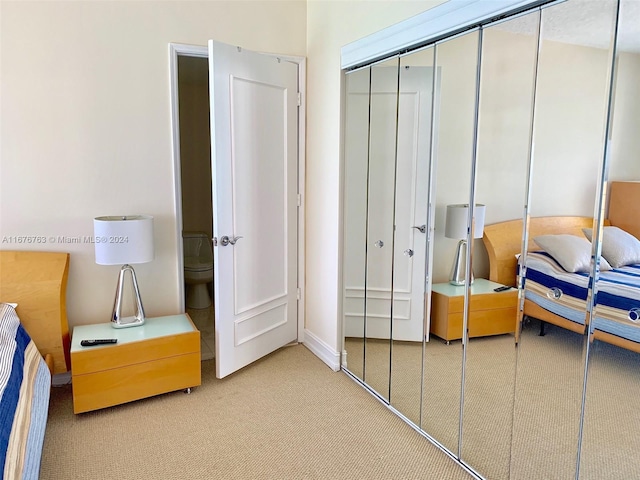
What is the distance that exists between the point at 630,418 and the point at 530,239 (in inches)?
26.6

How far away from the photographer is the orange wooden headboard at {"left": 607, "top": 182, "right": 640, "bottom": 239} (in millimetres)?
1425

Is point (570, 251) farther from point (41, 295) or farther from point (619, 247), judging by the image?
point (41, 295)

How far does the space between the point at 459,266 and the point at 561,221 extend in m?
0.57

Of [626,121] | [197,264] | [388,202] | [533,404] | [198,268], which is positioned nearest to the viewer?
[626,121]

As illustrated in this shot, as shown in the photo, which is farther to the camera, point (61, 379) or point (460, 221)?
point (61, 379)

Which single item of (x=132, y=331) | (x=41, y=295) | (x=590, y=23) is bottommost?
(x=132, y=331)

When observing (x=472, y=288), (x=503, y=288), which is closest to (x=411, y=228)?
(x=472, y=288)

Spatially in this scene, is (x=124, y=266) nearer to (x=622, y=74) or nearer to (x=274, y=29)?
(x=274, y=29)

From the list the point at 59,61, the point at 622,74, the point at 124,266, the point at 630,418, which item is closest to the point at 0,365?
the point at 124,266

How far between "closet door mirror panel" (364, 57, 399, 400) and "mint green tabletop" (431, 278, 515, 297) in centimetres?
45

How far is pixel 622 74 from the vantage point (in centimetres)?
143

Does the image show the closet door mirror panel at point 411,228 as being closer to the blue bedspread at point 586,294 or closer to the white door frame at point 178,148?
the blue bedspread at point 586,294

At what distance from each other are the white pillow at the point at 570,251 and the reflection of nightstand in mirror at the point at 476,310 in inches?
9.4

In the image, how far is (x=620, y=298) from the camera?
1473mm
